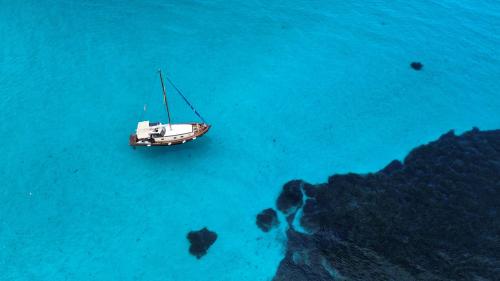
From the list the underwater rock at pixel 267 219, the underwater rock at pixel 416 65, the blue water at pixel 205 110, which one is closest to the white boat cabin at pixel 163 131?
the blue water at pixel 205 110

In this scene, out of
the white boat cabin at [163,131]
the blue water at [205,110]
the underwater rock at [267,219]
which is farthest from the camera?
the white boat cabin at [163,131]

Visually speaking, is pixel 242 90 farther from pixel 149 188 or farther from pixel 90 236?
pixel 90 236

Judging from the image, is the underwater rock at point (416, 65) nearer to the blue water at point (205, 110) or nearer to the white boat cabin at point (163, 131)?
the blue water at point (205, 110)

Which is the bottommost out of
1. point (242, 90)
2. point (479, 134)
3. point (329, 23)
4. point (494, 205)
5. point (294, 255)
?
point (294, 255)

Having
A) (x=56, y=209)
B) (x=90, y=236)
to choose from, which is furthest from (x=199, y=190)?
(x=56, y=209)

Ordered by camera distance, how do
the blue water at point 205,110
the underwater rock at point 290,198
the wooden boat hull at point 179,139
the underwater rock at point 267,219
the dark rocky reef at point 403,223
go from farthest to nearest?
the wooden boat hull at point 179,139 < the underwater rock at point 290,198 < the underwater rock at point 267,219 < the blue water at point 205,110 < the dark rocky reef at point 403,223

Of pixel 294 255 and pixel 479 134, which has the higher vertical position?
pixel 479 134
